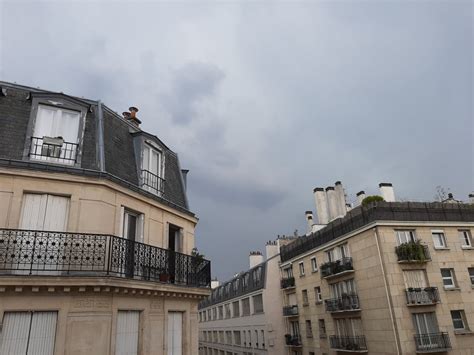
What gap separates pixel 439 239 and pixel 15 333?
2339cm

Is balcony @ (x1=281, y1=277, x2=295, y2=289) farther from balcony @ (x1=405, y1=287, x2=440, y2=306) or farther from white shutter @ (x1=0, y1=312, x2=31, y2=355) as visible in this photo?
white shutter @ (x1=0, y1=312, x2=31, y2=355)

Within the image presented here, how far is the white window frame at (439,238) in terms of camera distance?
889 inches

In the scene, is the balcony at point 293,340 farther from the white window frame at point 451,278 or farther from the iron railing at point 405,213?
the white window frame at point 451,278

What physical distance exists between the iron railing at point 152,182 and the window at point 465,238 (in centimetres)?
2036

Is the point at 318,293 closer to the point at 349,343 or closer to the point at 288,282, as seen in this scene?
the point at 288,282

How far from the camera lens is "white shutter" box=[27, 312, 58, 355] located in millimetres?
8273

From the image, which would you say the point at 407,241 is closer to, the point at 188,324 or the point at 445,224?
the point at 445,224

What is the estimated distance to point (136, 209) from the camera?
1131cm

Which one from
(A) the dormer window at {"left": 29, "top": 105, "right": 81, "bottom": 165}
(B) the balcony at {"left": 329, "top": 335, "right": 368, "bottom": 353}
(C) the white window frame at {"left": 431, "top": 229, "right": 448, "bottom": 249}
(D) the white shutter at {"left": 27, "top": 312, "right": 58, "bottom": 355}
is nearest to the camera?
(D) the white shutter at {"left": 27, "top": 312, "right": 58, "bottom": 355}

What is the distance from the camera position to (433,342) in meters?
20.0

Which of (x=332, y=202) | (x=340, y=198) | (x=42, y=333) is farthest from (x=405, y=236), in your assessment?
(x=42, y=333)

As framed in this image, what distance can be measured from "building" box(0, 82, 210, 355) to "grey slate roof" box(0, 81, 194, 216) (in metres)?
0.04

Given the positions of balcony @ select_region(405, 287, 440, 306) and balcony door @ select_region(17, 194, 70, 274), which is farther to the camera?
balcony @ select_region(405, 287, 440, 306)

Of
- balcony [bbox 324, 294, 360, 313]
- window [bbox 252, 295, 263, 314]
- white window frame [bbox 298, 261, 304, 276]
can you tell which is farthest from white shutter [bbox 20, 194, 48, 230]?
window [bbox 252, 295, 263, 314]
